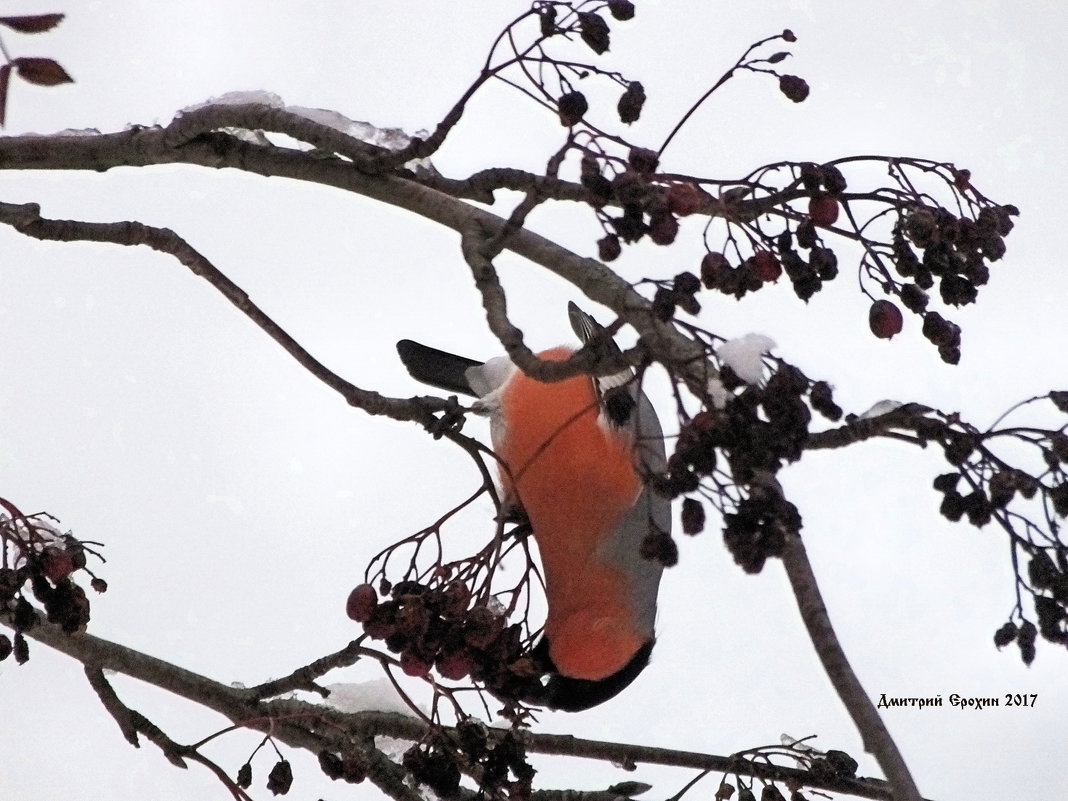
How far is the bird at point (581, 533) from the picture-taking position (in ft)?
4.46

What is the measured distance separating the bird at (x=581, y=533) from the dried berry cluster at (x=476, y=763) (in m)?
0.39

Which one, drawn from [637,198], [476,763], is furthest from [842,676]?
[476,763]

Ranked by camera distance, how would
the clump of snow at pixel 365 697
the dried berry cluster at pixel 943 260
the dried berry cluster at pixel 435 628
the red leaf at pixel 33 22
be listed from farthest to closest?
the clump of snow at pixel 365 697 < the dried berry cluster at pixel 435 628 < the dried berry cluster at pixel 943 260 < the red leaf at pixel 33 22

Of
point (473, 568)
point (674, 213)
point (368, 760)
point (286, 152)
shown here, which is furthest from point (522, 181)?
point (368, 760)

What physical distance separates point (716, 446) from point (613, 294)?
13 cm

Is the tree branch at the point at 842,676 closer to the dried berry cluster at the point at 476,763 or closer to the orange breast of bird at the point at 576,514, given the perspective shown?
the dried berry cluster at the point at 476,763

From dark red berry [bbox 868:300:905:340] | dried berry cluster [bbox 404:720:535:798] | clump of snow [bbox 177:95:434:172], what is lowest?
dried berry cluster [bbox 404:720:535:798]

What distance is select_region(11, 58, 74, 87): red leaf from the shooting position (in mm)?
558

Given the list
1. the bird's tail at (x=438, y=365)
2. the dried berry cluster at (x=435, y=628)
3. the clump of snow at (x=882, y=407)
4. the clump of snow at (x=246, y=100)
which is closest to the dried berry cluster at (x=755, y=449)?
the clump of snow at (x=882, y=407)

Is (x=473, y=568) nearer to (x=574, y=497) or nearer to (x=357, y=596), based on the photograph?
(x=357, y=596)

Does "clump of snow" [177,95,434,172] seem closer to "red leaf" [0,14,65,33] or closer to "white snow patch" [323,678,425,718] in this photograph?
"red leaf" [0,14,65,33]

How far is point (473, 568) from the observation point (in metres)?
0.99

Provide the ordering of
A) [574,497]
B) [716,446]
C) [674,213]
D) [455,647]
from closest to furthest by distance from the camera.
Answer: [716,446] < [674,213] < [455,647] < [574,497]

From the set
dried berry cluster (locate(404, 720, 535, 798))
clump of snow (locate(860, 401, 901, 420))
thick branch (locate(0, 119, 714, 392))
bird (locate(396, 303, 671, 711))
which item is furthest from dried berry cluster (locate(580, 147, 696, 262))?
bird (locate(396, 303, 671, 711))
